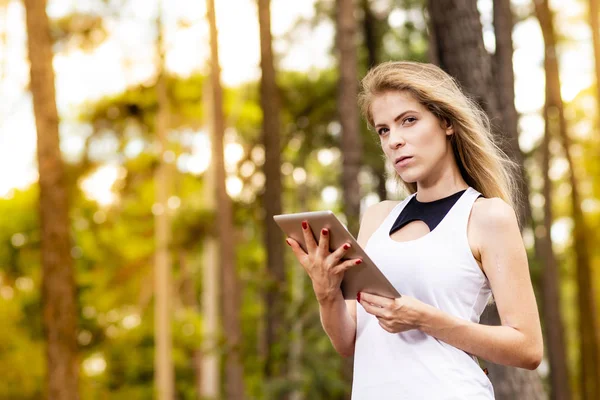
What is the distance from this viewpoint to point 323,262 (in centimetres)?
236

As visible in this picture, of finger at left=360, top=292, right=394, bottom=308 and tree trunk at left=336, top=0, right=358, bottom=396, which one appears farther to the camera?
tree trunk at left=336, top=0, right=358, bottom=396

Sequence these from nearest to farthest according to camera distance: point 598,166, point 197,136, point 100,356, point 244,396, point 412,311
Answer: point 412,311 → point 244,396 → point 598,166 → point 197,136 → point 100,356

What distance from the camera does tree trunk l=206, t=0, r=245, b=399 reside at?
49.3ft

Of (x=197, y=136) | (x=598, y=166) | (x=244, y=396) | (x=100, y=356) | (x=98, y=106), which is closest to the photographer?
(x=244, y=396)

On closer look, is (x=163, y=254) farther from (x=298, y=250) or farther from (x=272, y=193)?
(x=298, y=250)

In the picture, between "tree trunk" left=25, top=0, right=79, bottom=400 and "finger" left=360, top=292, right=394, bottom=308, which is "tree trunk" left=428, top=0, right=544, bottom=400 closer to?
"finger" left=360, top=292, right=394, bottom=308

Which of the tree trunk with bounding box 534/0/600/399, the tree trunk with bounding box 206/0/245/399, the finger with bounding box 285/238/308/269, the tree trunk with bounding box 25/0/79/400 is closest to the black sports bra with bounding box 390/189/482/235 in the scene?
the finger with bounding box 285/238/308/269

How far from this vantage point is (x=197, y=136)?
22.1m

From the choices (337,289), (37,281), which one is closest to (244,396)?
(37,281)

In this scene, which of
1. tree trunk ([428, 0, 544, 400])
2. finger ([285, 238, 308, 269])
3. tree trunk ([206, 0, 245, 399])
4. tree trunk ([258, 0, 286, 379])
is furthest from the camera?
tree trunk ([206, 0, 245, 399])

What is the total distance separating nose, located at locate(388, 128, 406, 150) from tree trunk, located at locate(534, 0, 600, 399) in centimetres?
1695

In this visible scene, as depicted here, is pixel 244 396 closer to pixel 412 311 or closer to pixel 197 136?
pixel 197 136

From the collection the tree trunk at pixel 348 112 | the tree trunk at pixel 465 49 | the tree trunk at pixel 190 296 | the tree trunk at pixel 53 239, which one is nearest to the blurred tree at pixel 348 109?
the tree trunk at pixel 348 112

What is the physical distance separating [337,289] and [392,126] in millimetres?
508
